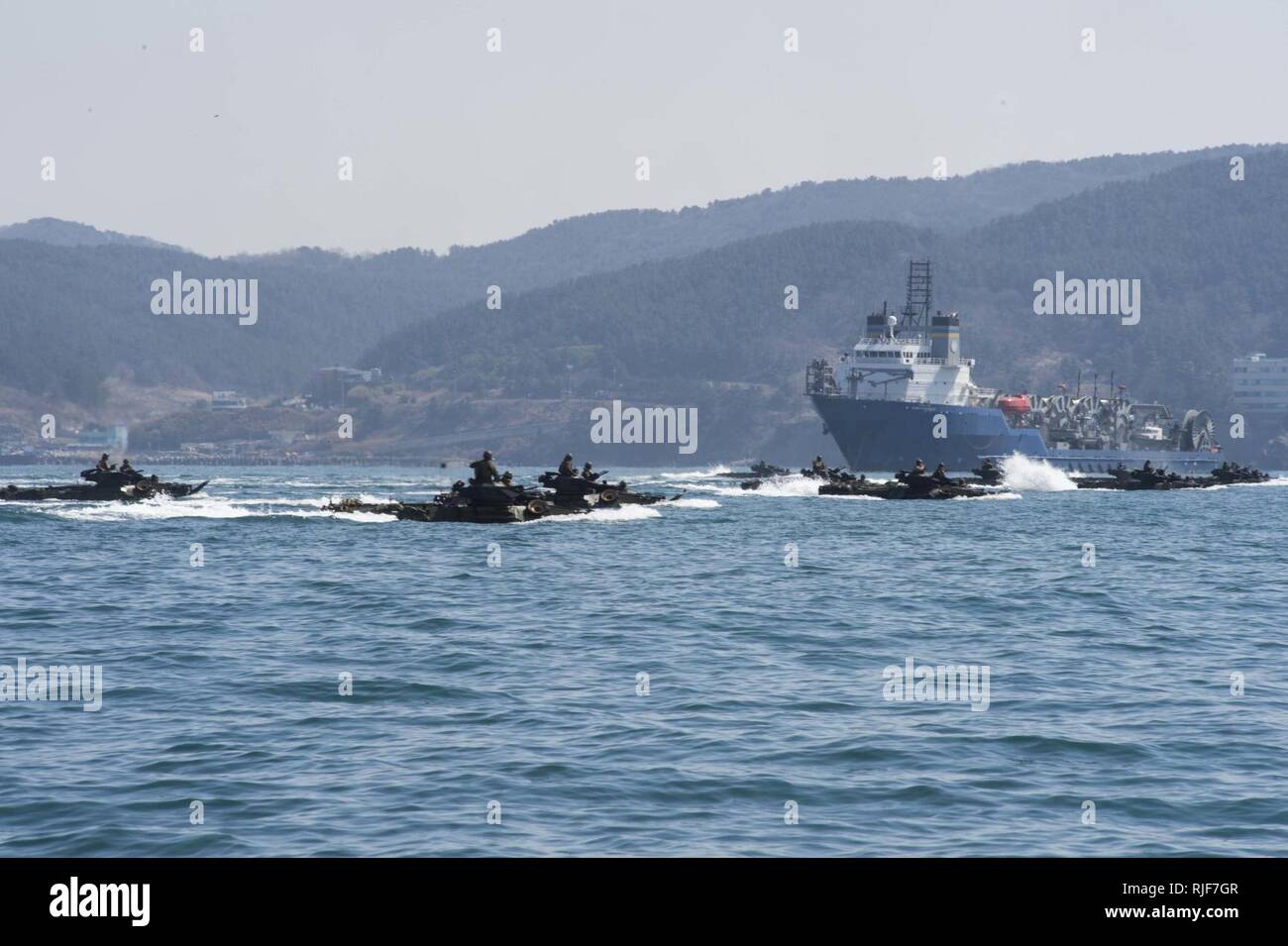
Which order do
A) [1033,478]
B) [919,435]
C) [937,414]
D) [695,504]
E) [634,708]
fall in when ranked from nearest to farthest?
[634,708], [695,504], [1033,478], [937,414], [919,435]

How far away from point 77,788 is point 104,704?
5.33 metres

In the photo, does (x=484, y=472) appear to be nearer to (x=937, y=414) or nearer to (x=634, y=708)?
(x=634, y=708)

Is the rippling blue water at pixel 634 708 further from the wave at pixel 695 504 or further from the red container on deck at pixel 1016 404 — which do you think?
the red container on deck at pixel 1016 404

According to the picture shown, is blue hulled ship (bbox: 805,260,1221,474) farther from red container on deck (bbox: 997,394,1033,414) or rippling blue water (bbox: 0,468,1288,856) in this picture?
rippling blue water (bbox: 0,468,1288,856)

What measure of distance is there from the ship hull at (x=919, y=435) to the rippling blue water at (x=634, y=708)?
88161mm

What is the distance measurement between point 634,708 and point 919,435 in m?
117

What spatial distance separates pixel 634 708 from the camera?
21.1m

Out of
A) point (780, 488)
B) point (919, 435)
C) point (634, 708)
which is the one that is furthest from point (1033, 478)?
point (634, 708)

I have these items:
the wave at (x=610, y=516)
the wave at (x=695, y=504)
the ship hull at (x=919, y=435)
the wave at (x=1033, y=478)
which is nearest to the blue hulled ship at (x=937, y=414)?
the ship hull at (x=919, y=435)

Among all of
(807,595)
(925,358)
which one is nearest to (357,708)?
(807,595)
